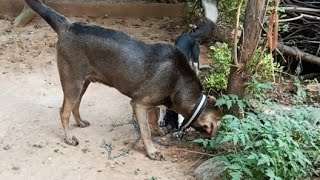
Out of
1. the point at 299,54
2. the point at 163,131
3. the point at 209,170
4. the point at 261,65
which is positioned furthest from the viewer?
the point at 299,54

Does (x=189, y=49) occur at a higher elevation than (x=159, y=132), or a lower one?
higher

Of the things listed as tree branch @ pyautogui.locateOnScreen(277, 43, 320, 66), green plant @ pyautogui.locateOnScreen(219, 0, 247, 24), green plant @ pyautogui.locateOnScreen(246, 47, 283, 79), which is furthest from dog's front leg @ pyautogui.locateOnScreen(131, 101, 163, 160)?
tree branch @ pyautogui.locateOnScreen(277, 43, 320, 66)

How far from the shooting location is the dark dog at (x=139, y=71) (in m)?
5.05

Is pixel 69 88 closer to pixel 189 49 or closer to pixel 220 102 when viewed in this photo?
pixel 189 49

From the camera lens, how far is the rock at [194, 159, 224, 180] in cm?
454

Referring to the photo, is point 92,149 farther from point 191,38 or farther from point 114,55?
point 191,38

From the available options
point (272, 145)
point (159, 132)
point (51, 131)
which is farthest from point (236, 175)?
point (51, 131)

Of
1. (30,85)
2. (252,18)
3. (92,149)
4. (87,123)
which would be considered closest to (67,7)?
(30,85)

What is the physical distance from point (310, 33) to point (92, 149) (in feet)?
12.4

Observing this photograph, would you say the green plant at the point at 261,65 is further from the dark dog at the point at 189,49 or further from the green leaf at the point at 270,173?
the green leaf at the point at 270,173

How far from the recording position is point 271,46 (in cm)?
444

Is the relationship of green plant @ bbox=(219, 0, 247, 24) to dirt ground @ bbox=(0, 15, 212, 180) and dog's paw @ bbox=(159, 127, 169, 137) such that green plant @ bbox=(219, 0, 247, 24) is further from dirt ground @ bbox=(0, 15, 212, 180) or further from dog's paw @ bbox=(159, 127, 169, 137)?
dog's paw @ bbox=(159, 127, 169, 137)

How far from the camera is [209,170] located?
462cm

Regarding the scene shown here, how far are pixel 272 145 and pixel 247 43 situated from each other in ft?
3.49
